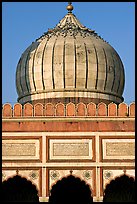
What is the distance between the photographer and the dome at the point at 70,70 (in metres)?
15.0

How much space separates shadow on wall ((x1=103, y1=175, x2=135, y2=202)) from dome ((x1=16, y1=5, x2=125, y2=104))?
104 inches

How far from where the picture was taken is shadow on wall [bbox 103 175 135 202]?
13.0 meters

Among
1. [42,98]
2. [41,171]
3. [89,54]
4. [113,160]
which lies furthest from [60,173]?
[89,54]

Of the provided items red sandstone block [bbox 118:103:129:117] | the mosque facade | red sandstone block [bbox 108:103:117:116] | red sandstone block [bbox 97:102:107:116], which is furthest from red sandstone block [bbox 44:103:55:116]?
red sandstone block [bbox 118:103:129:117]

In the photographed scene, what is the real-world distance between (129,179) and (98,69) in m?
3.77

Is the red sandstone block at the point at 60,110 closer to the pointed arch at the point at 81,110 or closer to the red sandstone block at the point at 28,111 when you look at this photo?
the pointed arch at the point at 81,110

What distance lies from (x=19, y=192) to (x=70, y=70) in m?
3.73

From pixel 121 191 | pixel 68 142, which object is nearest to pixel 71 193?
pixel 121 191

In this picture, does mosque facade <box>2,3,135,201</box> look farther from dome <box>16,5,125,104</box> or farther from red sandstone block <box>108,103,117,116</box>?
dome <box>16,5,125,104</box>

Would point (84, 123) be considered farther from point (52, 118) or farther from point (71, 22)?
point (71, 22)

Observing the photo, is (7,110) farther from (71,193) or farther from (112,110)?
(71,193)

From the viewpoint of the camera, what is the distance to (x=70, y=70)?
15.1 metres

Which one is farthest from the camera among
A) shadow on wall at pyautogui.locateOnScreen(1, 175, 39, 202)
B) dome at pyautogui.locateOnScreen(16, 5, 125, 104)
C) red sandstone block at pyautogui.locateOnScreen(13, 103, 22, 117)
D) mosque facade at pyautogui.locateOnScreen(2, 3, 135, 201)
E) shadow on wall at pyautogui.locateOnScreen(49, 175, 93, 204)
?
dome at pyautogui.locateOnScreen(16, 5, 125, 104)

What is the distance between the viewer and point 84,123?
41.4 ft
